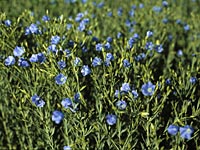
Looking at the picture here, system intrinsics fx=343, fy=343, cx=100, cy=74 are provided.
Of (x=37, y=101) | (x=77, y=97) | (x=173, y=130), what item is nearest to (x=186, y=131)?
(x=173, y=130)

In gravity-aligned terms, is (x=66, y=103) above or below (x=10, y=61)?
below

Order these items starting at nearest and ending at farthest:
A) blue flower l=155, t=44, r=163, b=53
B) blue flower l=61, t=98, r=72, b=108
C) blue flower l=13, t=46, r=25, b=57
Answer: blue flower l=61, t=98, r=72, b=108 → blue flower l=13, t=46, r=25, b=57 → blue flower l=155, t=44, r=163, b=53

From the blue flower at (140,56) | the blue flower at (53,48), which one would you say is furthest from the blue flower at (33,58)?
the blue flower at (140,56)

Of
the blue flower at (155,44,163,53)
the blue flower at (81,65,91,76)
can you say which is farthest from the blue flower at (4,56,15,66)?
the blue flower at (155,44,163,53)

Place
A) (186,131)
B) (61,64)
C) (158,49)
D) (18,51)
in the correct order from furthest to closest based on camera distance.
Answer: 1. (158,49)
2. (18,51)
3. (61,64)
4. (186,131)

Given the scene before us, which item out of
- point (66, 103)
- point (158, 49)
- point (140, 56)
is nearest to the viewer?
point (66, 103)

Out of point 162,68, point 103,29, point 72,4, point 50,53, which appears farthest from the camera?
point 72,4

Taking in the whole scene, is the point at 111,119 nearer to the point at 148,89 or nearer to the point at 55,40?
the point at 148,89

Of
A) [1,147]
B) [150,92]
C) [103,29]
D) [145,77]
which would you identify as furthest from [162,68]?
[1,147]

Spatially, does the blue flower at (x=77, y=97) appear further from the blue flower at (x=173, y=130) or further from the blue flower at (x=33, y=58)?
the blue flower at (x=173, y=130)

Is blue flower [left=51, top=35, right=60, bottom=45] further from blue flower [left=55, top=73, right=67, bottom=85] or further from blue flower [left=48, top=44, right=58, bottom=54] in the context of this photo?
blue flower [left=55, top=73, right=67, bottom=85]

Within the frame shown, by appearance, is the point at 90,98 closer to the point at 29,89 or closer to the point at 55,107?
the point at 55,107
